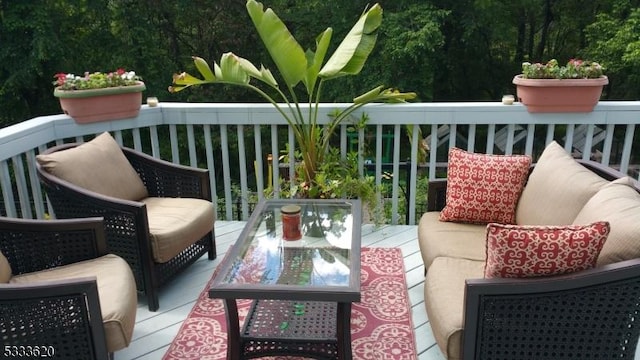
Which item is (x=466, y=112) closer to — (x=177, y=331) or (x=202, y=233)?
(x=202, y=233)

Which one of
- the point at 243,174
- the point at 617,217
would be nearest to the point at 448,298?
the point at 617,217

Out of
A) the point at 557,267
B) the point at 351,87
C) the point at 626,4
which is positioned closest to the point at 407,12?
the point at 351,87

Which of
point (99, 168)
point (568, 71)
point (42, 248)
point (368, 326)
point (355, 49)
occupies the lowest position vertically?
point (368, 326)

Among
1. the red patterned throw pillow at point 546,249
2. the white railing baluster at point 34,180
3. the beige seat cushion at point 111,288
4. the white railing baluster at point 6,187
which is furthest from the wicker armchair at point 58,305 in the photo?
the red patterned throw pillow at point 546,249

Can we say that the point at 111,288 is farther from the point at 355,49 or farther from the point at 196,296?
the point at 355,49

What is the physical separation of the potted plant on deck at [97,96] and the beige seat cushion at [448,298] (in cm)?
226

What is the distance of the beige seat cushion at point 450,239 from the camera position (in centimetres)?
225

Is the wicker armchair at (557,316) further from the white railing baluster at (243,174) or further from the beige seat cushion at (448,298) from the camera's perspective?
the white railing baluster at (243,174)

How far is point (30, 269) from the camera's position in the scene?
2.16 meters

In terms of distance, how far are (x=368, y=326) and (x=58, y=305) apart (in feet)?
4.50

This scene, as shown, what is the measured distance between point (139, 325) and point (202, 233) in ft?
1.97

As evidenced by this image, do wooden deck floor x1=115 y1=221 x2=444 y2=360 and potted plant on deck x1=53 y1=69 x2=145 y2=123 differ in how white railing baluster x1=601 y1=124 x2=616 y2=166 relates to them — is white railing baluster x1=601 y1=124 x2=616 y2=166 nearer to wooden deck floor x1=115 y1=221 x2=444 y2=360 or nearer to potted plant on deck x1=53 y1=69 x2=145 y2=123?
wooden deck floor x1=115 y1=221 x2=444 y2=360

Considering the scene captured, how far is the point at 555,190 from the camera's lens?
224 centimetres

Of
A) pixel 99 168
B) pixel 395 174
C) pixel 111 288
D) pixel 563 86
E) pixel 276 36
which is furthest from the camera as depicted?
pixel 395 174
